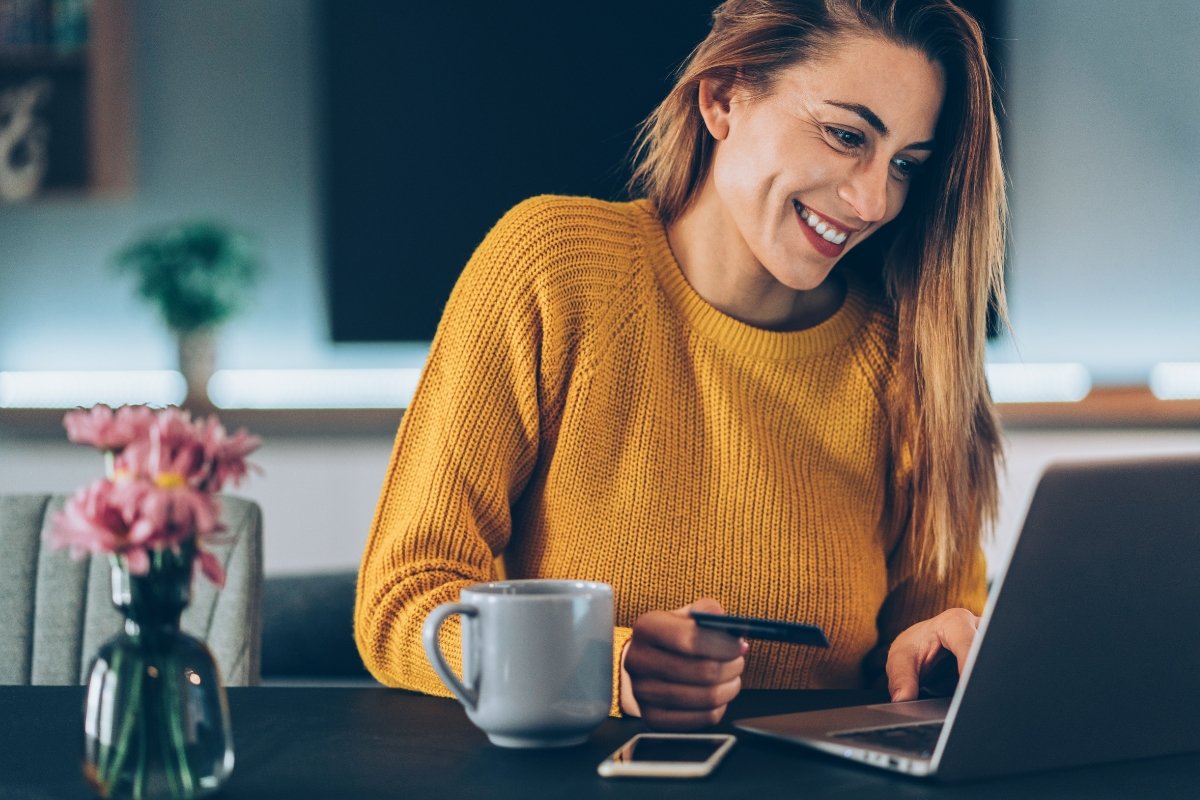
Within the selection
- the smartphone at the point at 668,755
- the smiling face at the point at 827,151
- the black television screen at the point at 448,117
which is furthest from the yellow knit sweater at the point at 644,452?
the black television screen at the point at 448,117

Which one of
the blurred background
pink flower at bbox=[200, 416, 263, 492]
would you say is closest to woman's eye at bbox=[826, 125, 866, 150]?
pink flower at bbox=[200, 416, 263, 492]

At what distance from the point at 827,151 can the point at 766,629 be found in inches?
23.7

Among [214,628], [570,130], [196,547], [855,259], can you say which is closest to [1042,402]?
[570,130]

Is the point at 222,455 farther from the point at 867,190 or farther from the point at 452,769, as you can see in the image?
the point at 867,190

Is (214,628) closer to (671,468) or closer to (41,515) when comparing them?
(41,515)

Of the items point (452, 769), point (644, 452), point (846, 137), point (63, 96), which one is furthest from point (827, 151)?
point (63, 96)

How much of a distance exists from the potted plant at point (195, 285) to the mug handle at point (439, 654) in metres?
2.13

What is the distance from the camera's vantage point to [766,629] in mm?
745

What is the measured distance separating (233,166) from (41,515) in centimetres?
178

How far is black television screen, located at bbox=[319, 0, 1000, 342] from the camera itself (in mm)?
2842

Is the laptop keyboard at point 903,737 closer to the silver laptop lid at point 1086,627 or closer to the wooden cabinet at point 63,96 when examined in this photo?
the silver laptop lid at point 1086,627

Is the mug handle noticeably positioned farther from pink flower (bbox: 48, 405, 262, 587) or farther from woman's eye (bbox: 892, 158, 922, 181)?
woman's eye (bbox: 892, 158, 922, 181)

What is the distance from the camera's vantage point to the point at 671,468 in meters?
1.21

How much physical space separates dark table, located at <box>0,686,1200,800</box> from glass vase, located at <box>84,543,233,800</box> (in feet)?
0.10
